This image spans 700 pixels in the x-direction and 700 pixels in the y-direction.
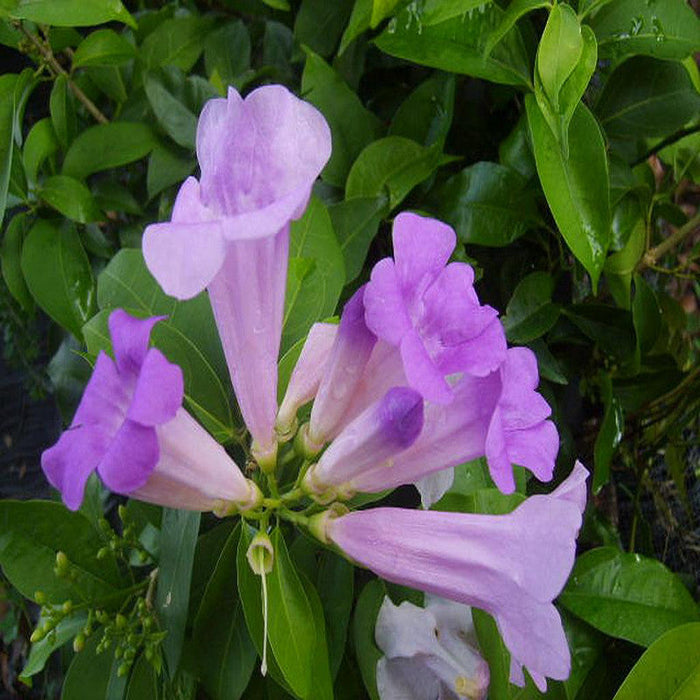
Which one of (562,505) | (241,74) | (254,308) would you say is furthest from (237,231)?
(241,74)

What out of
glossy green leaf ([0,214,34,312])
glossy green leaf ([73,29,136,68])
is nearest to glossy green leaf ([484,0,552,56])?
glossy green leaf ([73,29,136,68])

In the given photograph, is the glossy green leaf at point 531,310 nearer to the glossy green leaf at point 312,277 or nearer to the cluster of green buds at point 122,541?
the glossy green leaf at point 312,277

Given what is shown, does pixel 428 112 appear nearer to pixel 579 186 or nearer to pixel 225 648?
pixel 579 186

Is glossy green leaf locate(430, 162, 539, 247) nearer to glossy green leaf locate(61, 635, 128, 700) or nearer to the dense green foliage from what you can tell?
the dense green foliage

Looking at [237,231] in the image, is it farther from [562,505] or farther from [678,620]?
[678,620]

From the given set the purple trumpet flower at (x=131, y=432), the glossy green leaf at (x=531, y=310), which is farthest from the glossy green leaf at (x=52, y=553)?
the glossy green leaf at (x=531, y=310)
